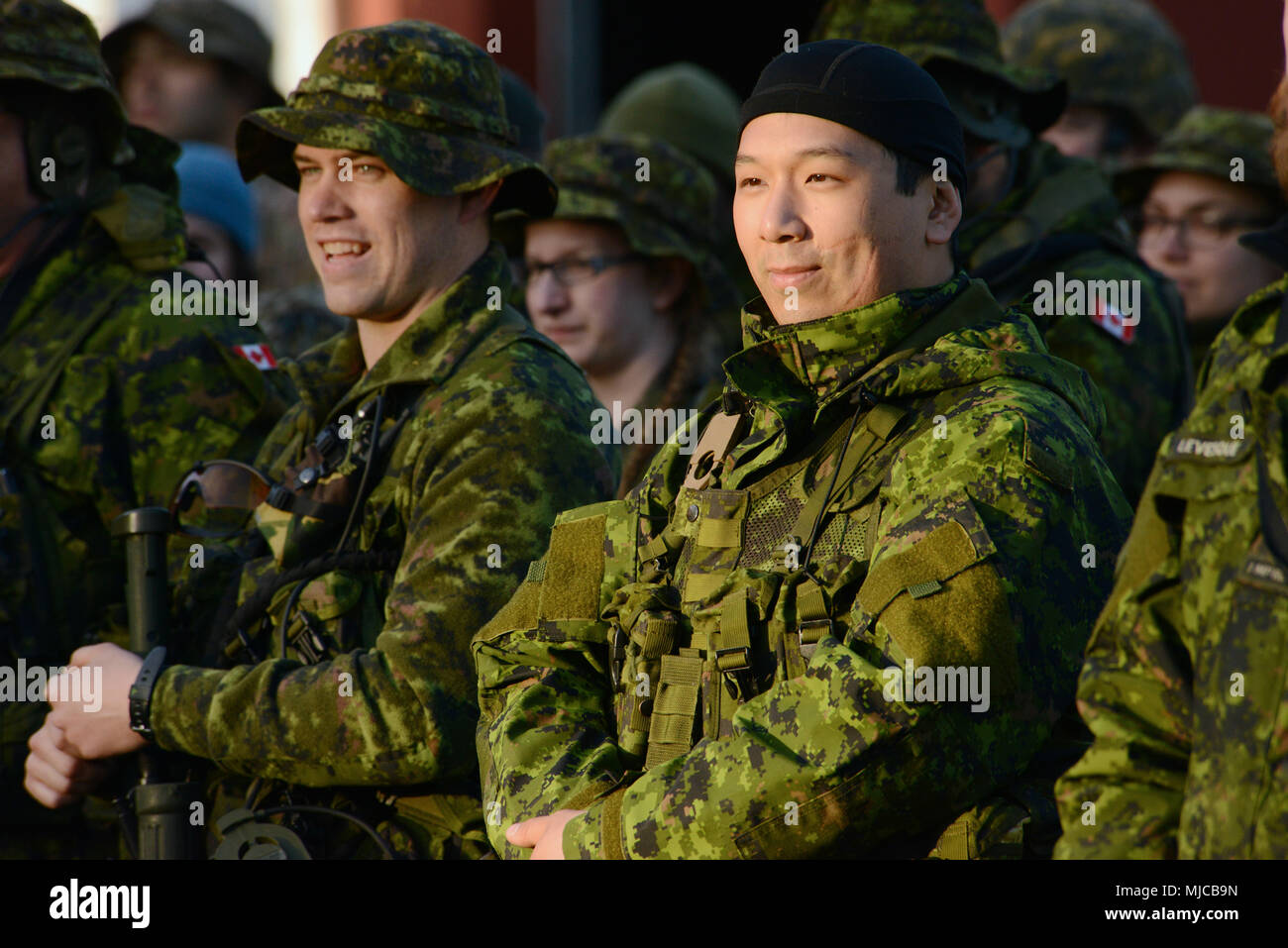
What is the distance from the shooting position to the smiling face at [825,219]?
3301 millimetres

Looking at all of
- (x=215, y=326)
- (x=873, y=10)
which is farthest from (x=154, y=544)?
(x=873, y=10)

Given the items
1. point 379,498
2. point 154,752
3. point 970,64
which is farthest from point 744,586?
point 970,64

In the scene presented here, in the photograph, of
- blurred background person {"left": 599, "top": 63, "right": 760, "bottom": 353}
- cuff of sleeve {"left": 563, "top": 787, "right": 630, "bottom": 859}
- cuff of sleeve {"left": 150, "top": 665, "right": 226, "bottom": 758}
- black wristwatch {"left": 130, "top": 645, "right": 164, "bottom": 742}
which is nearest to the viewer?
cuff of sleeve {"left": 563, "top": 787, "right": 630, "bottom": 859}

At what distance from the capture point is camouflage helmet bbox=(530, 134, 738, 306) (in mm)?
6180

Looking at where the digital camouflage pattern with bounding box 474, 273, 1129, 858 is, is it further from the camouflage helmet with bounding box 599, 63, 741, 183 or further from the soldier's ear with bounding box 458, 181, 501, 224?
the camouflage helmet with bounding box 599, 63, 741, 183

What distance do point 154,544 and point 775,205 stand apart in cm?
185

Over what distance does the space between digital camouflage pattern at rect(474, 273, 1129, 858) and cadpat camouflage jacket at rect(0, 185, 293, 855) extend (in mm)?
1606

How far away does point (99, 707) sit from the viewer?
4.23 m

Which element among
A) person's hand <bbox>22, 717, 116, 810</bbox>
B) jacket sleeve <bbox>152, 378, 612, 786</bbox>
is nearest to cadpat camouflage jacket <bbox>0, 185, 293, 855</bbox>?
person's hand <bbox>22, 717, 116, 810</bbox>

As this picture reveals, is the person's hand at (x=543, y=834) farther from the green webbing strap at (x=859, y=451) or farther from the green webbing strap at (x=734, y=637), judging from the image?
the green webbing strap at (x=859, y=451)

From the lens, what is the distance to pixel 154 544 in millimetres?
4344

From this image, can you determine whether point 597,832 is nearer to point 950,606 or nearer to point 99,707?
point 950,606

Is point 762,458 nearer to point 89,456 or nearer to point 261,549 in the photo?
point 261,549

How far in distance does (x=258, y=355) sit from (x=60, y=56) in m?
1.00
